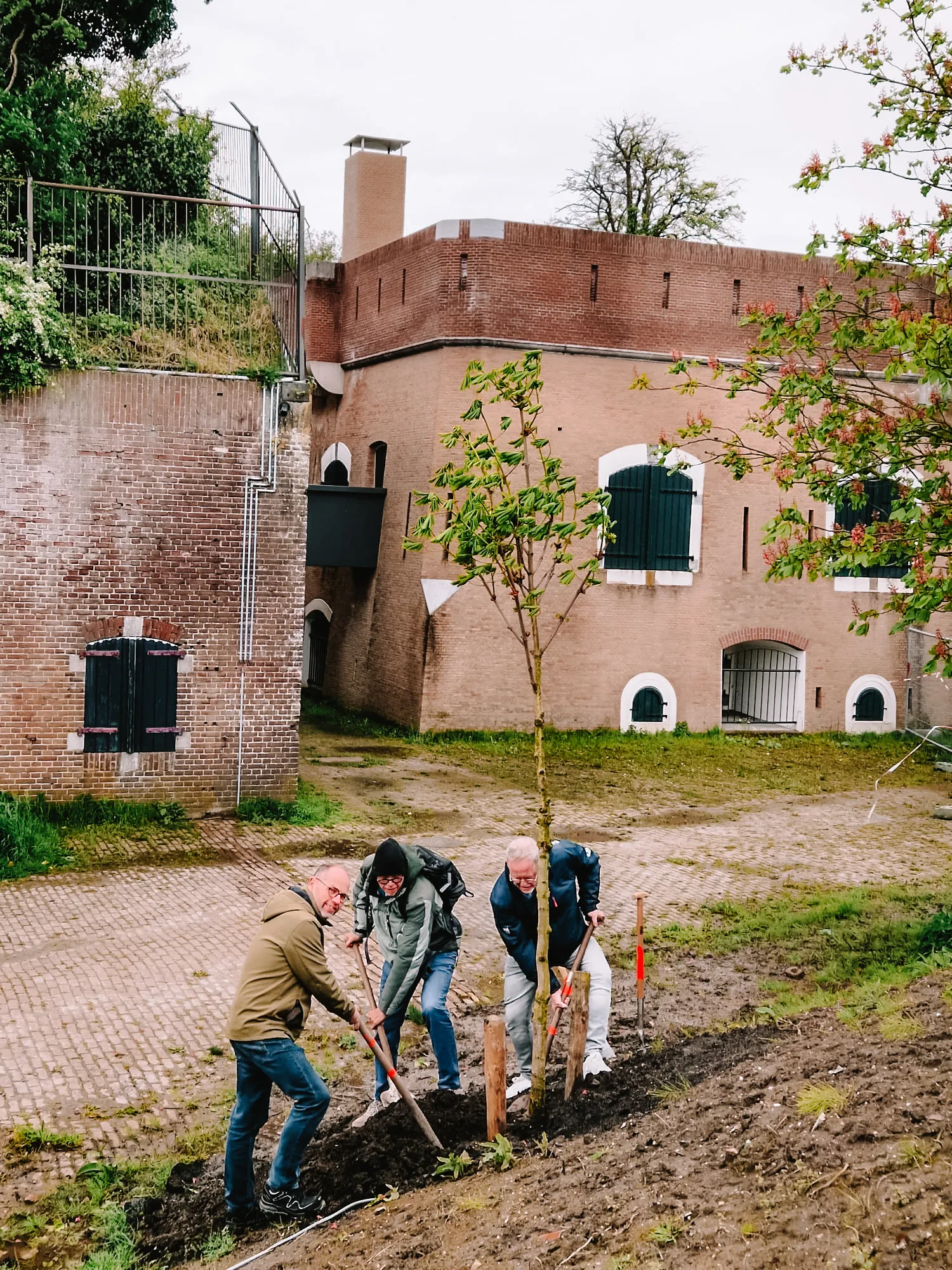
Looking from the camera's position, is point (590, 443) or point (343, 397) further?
point (343, 397)

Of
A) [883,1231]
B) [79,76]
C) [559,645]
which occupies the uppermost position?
[79,76]

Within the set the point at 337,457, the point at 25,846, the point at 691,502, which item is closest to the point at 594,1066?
the point at 25,846

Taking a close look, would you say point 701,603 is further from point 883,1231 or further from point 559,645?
point 883,1231

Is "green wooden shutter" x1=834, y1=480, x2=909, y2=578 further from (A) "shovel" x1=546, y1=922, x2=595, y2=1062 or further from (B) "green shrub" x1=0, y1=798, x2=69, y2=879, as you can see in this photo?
(A) "shovel" x1=546, y1=922, x2=595, y2=1062

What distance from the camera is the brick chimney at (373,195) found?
2480cm

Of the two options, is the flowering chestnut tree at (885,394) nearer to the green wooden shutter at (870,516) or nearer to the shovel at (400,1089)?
the shovel at (400,1089)

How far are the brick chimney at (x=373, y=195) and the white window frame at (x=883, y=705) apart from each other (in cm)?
1316

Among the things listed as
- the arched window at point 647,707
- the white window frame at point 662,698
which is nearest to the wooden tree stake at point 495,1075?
the white window frame at point 662,698

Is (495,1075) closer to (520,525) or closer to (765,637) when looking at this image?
(520,525)

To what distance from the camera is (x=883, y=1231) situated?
396 centimetres

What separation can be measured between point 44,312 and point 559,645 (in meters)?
10.4

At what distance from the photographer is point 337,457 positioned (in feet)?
78.7

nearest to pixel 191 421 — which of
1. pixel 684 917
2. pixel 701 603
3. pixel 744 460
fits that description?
pixel 744 460

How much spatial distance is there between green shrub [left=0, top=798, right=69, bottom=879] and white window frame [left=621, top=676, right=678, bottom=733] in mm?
10837
